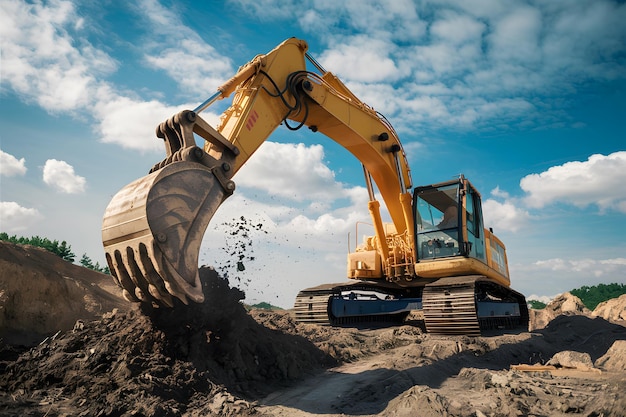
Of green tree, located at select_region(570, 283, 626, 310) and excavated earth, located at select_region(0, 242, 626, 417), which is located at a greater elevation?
green tree, located at select_region(570, 283, 626, 310)

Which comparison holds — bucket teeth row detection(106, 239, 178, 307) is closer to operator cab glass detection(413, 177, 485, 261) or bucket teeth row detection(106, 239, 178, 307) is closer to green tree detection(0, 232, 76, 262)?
operator cab glass detection(413, 177, 485, 261)

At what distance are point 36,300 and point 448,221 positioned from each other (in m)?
9.25

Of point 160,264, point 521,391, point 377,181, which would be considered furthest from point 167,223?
point 377,181

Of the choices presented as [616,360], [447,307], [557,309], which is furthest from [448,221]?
[557,309]

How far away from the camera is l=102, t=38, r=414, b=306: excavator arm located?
13.1ft

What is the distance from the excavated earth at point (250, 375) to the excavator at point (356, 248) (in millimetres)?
599

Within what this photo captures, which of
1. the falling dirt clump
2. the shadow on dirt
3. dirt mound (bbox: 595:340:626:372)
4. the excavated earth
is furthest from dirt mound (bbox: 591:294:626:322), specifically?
the falling dirt clump

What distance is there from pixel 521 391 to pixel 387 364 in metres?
1.82

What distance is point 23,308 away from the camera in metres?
9.27

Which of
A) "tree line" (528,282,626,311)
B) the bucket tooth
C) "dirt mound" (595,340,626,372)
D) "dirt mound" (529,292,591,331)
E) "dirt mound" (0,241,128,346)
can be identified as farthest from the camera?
"tree line" (528,282,626,311)

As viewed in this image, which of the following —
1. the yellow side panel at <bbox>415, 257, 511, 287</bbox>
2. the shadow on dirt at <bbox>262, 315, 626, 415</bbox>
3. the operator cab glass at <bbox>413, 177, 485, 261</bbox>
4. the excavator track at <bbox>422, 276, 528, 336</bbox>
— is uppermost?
the operator cab glass at <bbox>413, 177, 485, 261</bbox>

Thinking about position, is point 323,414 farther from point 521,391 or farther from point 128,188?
point 128,188

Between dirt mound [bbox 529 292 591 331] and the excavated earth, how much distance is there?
1266 centimetres

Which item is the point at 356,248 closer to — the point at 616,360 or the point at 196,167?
the point at 616,360
